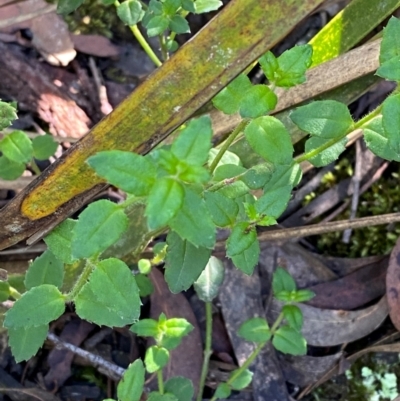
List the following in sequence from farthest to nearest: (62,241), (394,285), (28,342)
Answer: (394,285)
(28,342)
(62,241)

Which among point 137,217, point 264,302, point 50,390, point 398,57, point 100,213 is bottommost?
point 264,302

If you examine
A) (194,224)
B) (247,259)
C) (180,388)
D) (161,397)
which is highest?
(194,224)

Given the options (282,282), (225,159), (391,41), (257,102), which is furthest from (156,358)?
(391,41)

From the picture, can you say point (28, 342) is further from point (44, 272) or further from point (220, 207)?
point (220, 207)

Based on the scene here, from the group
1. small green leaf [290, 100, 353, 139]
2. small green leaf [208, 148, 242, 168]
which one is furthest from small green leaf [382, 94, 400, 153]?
small green leaf [208, 148, 242, 168]

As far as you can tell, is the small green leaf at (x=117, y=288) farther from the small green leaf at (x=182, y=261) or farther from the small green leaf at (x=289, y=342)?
the small green leaf at (x=289, y=342)

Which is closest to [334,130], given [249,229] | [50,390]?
[249,229]

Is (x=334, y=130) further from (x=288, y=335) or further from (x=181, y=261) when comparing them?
(x=288, y=335)

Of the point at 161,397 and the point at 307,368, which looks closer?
the point at 161,397
